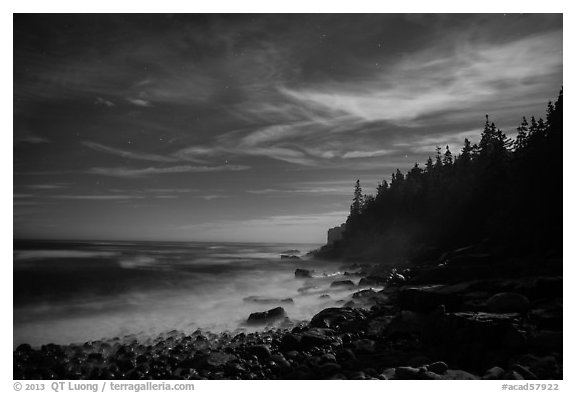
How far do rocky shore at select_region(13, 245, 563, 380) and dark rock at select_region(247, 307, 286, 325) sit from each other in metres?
1.23

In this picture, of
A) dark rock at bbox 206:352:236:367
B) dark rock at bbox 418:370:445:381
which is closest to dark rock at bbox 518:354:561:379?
dark rock at bbox 418:370:445:381

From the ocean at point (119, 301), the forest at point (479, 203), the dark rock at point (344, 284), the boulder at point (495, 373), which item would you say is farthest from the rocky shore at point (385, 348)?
the dark rock at point (344, 284)

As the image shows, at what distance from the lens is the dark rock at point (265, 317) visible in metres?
13.0

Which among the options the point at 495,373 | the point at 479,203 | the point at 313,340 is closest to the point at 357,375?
the point at 313,340

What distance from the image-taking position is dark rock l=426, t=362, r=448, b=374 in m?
7.55

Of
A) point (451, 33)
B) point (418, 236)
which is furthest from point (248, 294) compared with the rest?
point (418, 236)

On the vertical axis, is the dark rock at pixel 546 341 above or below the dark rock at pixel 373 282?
above

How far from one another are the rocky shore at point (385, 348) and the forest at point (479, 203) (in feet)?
12.2

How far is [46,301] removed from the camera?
12.1 meters

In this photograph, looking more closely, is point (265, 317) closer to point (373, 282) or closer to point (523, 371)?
point (523, 371)

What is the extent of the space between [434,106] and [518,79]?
2268mm

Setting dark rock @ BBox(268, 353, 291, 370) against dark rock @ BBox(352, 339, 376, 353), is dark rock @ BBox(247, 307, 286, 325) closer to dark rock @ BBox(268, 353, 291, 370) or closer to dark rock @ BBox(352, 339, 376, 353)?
dark rock @ BBox(268, 353, 291, 370)

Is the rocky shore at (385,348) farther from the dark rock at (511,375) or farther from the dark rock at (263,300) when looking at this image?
the dark rock at (263,300)

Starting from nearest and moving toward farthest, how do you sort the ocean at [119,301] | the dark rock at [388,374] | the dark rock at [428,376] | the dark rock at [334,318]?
the dark rock at [428,376] < the dark rock at [388,374] < the ocean at [119,301] < the dark rock at [334,318]
